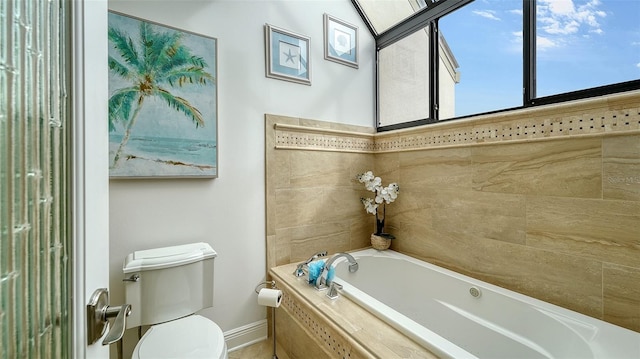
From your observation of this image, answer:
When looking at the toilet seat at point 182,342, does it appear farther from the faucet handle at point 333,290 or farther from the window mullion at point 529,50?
the window mullion at point 529,50

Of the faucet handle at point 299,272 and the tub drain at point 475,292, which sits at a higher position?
the faucet handle at point 299,272

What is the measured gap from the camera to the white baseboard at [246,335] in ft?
6.15

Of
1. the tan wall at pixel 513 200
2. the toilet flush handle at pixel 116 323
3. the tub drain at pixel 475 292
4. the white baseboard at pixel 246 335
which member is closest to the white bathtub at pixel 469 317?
the tub drain at pixel 475 292

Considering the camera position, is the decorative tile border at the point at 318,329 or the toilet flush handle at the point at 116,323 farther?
the decorative tile border at the point at 318,329

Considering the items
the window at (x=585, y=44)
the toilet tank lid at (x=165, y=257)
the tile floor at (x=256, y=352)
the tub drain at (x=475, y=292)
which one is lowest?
the tile floor at (x=256, y=352)

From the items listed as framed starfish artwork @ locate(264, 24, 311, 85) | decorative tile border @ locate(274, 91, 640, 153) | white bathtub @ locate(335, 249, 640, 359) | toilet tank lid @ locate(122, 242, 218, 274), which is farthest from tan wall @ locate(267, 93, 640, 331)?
toilet tank lid @ locate(122, 242, 218, 274)

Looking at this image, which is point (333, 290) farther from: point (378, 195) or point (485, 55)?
point (485, 55)

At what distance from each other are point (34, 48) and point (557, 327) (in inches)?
81.1

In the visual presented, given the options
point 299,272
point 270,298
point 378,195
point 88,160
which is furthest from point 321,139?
point 88,160

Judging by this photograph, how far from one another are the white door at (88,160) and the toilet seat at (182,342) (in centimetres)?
72

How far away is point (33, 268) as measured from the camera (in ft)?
1.31

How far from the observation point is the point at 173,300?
1.48 metres

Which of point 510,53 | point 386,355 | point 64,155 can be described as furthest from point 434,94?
point 64,155

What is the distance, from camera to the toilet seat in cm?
118
